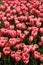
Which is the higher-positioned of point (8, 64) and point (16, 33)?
point (16, 33)

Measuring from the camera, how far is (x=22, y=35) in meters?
4.39

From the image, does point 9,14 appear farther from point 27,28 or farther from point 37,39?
point 37,39

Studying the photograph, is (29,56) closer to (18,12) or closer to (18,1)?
(18,12)

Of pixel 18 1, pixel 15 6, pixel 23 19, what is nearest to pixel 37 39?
pixel 23 19

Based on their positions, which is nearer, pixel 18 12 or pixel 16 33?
pixel 16 33

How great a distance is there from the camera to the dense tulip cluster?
405cm

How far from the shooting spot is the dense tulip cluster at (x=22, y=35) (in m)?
4.05

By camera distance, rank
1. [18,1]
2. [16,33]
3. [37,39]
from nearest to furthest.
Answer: [16,33], [37,39], [18,1]

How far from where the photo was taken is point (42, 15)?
550 centimetres

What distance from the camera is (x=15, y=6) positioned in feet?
19.9

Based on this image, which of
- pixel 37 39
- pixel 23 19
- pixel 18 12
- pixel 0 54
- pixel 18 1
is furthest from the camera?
pixel 18 1

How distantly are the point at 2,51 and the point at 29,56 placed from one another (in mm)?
474

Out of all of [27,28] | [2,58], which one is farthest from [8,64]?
[27,28]

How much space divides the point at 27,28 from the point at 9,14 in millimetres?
667
